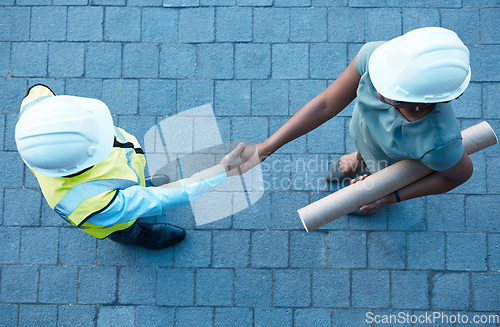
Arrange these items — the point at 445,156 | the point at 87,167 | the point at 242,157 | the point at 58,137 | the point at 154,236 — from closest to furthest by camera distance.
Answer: the point at 445,156 < the point at 58,137 < the point at 87,167 < the point at 242,157 < the point at 154,236

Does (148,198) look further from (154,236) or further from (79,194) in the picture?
(154,236)

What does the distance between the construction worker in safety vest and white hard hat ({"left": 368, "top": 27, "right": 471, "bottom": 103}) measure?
1.39 metres

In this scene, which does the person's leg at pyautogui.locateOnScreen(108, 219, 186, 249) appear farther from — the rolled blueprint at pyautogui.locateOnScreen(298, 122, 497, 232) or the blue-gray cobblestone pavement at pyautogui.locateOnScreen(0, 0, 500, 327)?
the rolled blueprint at pyautogui.locateOnScreen(298, 122, 497, 232)

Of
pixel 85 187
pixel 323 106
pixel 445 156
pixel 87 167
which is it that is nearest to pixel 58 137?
pixel 87 167

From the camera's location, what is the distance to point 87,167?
249 centimetres

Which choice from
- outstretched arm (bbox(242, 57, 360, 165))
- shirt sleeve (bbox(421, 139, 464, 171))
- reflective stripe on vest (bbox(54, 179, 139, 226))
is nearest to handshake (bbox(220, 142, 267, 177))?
outstretched arm (bbox(242, 57, 360, 165))

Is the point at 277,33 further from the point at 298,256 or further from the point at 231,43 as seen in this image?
the point at 298,256

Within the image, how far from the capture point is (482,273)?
3.60 meters

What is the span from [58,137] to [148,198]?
2.25 feet

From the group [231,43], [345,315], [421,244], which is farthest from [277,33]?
[345,315]

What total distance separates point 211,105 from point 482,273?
9.45ft

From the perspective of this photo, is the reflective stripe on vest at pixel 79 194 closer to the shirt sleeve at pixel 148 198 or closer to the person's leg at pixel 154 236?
the shirt sleeve at pixel 148 198

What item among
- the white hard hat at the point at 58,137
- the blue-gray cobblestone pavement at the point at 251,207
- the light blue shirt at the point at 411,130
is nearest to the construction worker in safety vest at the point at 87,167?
the white hard hat at the point at 58,137

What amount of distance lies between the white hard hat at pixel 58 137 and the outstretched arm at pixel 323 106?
46.4 inches
